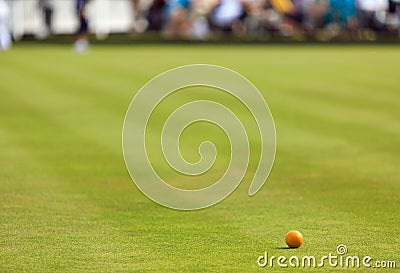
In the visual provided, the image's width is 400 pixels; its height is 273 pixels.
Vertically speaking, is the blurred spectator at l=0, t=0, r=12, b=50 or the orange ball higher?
the orange ball

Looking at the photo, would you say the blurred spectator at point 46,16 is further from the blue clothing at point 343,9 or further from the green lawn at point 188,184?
the green lawn at point 188,184

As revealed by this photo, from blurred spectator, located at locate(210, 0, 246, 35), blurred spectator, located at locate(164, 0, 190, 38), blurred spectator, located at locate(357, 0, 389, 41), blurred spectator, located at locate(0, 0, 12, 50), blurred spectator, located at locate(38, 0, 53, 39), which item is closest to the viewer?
blurred spectator, located at locate(0, 0, 12, 50)

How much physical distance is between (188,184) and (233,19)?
1274 inches

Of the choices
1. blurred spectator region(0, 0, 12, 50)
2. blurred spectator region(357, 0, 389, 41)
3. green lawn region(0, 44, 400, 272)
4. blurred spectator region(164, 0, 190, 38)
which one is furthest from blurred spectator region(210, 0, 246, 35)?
green lawn region(0, 44, 400, 272)

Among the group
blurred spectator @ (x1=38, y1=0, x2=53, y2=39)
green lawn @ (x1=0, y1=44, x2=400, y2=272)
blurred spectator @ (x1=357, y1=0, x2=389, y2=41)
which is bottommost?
blurred spectator @ (x1=38, y1=0, x2=53, y2=39)

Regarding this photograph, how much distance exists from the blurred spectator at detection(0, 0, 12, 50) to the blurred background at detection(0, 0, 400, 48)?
0.15m

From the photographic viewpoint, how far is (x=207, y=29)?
1761 inches

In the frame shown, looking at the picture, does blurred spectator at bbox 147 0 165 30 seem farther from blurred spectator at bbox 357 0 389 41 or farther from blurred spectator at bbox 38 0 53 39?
blurred spectator at bbox 357 0 389 41

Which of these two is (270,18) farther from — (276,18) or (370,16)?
(370,16)

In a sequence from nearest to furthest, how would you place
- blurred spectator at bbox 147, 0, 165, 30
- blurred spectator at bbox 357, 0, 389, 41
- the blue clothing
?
the blue clothing
blurred spectator at bbox 357, 0, 389, 41
blurred spectator at bbox 147, 0, 165, 30

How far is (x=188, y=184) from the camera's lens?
12.2m

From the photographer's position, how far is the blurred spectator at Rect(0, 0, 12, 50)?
3803 centimetres

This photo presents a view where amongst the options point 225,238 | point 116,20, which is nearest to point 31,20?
point 116,20

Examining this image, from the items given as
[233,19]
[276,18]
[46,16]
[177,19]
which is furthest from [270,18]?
[46,16]
